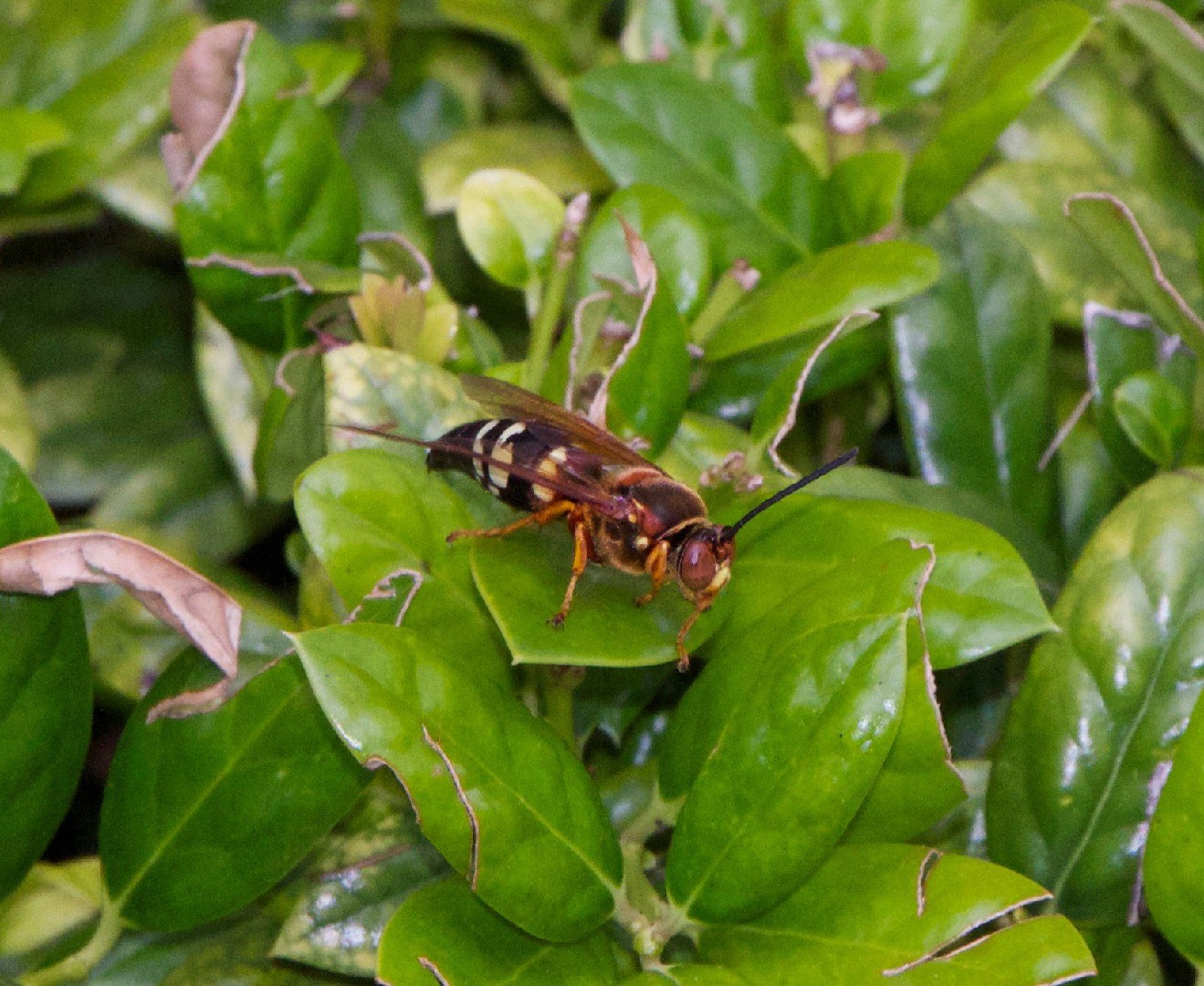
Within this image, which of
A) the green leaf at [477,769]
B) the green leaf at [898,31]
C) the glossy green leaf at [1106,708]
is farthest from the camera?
the green leaf at [898,31]

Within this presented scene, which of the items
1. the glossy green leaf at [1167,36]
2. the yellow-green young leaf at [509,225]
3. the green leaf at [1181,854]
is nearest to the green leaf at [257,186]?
the yellow-green young leaf at [509,225]

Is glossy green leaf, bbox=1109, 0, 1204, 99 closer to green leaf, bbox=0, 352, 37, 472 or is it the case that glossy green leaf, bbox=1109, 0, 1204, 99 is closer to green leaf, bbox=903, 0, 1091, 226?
green leaf, bbox=903, 0, 1091, 226

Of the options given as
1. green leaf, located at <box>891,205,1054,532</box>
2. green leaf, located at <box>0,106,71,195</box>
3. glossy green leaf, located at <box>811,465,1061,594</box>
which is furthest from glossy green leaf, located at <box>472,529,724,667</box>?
green leaf, located at <box>0,106,71,195</box>

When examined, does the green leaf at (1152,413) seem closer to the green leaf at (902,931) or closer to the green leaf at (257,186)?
the green leaf at (902,931)

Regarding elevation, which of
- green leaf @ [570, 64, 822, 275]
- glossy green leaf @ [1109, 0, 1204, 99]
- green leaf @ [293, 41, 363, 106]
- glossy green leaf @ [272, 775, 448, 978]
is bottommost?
glossy green leaf @ [272, 775, 448, 978]

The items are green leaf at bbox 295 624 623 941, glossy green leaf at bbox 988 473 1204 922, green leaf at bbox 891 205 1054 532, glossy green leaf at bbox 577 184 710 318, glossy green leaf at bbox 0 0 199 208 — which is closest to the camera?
green leaf at bbox 295 624 623 941

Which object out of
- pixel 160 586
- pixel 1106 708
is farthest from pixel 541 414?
pixel 1106 708

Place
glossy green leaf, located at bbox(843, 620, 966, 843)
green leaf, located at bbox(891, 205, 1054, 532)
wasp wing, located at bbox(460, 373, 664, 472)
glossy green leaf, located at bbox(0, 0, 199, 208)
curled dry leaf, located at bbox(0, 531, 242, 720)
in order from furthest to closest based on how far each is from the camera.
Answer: glossy green leaf, located at bbox(0, 0, 199, 208) < green leaf, located at bbox(891, 205, 1054, 532) < wasp wing, located at bbox(460, 373, 664, 472) < curled dry leaf, located at bbox(0, 531, 242, 720) < glossy green leaf, located at bbox(843, 620, 966, 843)
